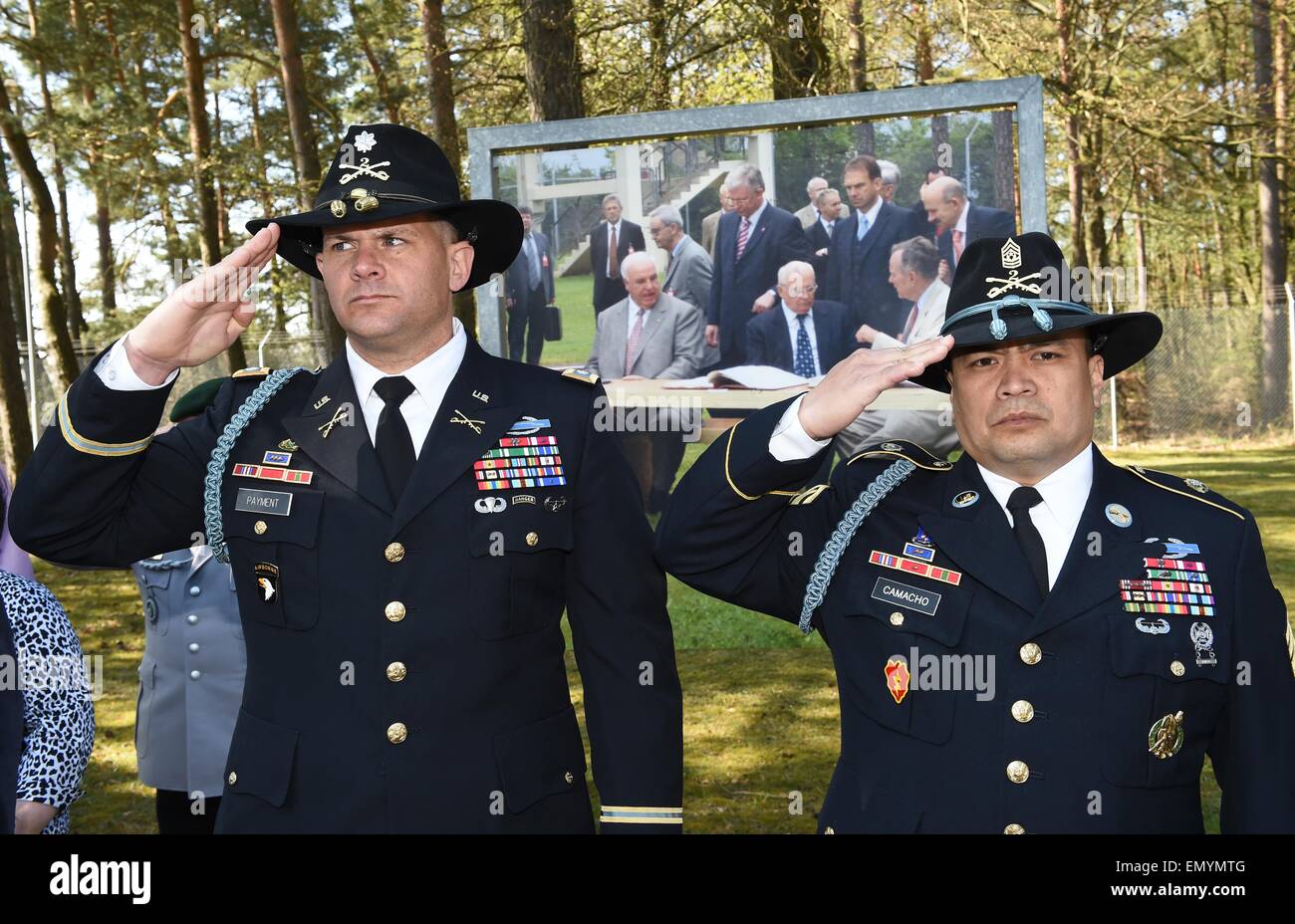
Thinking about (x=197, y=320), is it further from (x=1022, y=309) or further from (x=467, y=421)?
(x=1022, y=309)

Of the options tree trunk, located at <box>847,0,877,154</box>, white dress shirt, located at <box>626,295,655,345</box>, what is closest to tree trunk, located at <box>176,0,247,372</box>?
tree trunk, located at <box>847,0,877,154</box>

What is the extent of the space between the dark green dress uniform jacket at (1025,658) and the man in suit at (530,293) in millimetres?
5135

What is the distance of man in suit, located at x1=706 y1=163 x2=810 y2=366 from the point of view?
7629mm

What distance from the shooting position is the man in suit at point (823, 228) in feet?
24.6

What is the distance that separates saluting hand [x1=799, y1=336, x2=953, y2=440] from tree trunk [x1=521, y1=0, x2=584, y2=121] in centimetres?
820

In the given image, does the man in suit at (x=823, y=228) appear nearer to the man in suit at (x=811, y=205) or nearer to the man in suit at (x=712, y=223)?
the man in suit at (x=811, y=205)

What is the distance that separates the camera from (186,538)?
3250mm

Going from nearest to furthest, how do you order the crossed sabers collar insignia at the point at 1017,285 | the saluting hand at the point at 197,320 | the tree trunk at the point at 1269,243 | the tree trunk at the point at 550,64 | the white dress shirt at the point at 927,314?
1. the saluting hand at the point at 197,320
2. the crossed sabers collar insignia at the point at 1017,285
3. the white dress shirt at the point at 927,314
4. the tree trunk at the point at 550,64
5. the tree trunk at the point at 1269,243

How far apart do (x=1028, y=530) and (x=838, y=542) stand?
1.43 feet

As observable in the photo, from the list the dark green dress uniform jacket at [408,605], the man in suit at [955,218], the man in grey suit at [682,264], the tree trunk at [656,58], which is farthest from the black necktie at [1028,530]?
the tree trunk at [656,58]

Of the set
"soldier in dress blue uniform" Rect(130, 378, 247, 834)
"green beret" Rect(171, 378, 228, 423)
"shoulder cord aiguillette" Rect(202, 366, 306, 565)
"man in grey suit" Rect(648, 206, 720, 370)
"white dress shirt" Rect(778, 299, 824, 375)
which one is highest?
"man in grey suit" Rect(648, 206, 720, 370)

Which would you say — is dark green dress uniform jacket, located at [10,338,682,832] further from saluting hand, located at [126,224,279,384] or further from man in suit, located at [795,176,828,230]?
man in suit, located at [795,176,828,230]

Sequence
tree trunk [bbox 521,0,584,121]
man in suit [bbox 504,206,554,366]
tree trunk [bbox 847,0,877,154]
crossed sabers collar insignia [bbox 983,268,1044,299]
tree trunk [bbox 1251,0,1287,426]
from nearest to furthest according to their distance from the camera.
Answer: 1. crossed sabers collar insignia [bbox 983,268,1044,299]
2. man in suit [bbox 504,206,554,366]
3. tree trunk [bbox 521,0,584,121]
4. tree trunk [bbox 847,0,877,154]
5. tree trunk [bbox 1251,0,1287,426]

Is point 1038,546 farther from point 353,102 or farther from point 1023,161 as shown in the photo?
point 353,102
